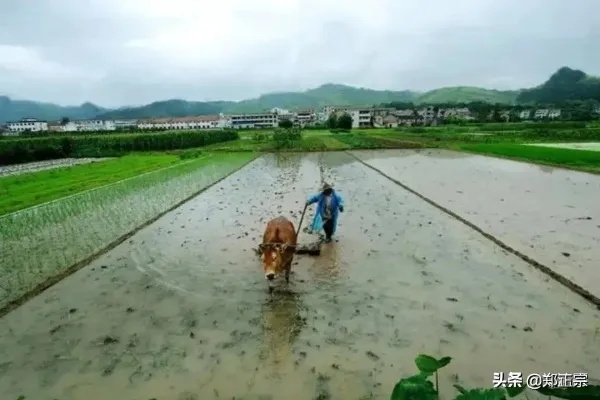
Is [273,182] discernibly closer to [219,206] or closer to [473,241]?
[219,206]

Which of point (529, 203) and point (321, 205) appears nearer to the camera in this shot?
point (321, 205)

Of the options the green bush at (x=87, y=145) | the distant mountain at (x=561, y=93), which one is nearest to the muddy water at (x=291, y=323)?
the green bush at (x=87, y=145)

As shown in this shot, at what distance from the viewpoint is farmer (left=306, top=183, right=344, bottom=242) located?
9922mm

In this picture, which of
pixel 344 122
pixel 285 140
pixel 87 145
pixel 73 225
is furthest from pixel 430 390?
pixel 344 122

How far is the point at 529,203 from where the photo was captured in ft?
47.2

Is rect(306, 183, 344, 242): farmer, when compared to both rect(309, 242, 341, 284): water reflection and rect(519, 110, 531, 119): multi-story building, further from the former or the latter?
rect(519, 110, 531, 119): multi-story building

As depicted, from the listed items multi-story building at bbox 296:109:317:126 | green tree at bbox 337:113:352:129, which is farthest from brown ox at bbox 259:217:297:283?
multi-story building at bbox 296:109:317:126

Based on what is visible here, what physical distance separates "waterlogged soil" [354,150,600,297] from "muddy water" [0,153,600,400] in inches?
35.5

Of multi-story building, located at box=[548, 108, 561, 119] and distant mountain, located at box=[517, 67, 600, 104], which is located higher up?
distant mountain, located at box=[517, 67, 600, 104]

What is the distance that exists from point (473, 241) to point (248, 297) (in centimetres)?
573

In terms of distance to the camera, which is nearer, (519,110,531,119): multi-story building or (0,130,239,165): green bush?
(0,130,239,165): green bush

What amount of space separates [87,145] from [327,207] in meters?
43.5

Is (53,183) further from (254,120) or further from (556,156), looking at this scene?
(254,120)

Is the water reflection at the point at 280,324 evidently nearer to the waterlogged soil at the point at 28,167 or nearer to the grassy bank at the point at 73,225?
the grassy bank at the point at 73,225
